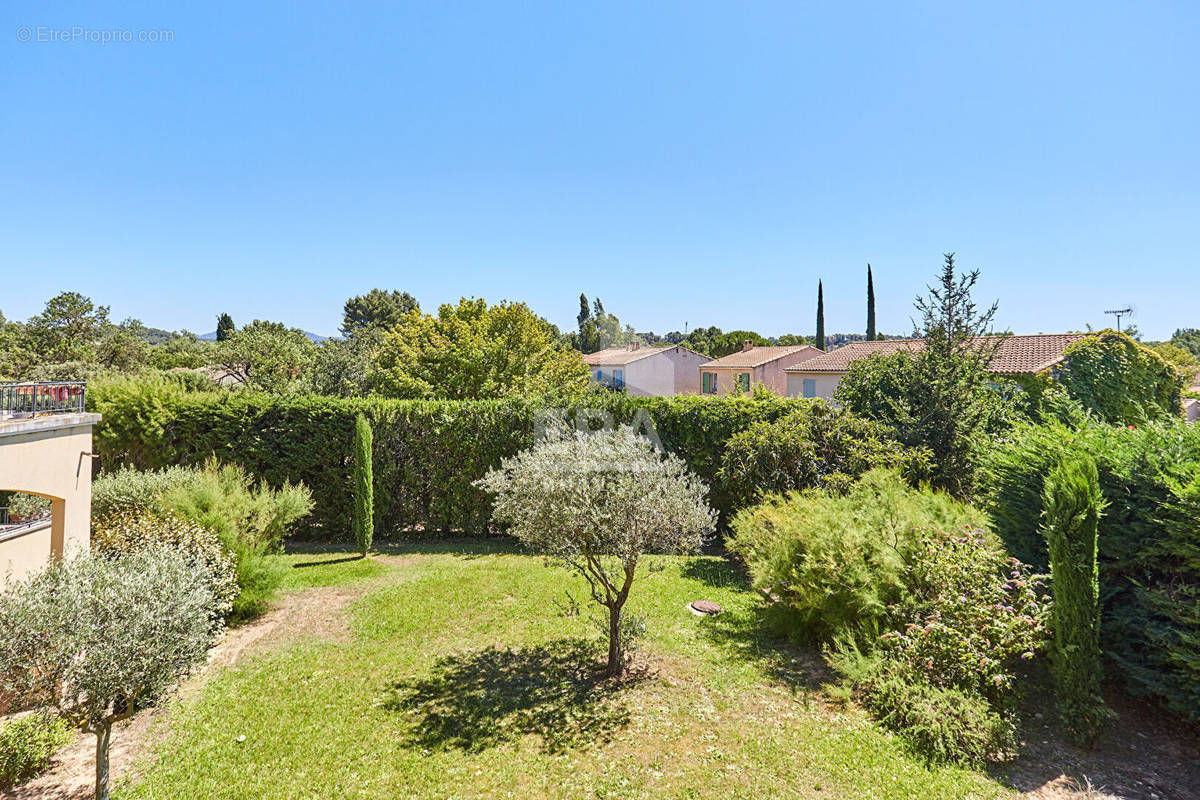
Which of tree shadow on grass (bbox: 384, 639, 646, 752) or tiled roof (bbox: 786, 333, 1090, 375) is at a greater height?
tiled roof (bbox: 786, 333, 1090, 375)

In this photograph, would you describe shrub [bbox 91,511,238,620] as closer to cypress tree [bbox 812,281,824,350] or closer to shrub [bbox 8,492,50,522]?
shrub [bbox 8,492,50,522]

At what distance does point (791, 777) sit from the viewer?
439 centimetres

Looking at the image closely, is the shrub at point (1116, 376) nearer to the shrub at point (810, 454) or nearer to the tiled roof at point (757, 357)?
the shrub at point (810, 454)

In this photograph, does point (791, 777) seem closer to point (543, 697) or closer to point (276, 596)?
point (543, 697)

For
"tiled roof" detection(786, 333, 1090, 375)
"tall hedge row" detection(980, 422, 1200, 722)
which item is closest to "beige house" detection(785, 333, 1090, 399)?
"tiled roof" detection(786, 333, 1090, 375)

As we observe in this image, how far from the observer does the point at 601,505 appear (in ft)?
18.7

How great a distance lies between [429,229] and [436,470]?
34.7 feet

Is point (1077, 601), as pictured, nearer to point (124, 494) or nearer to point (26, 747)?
point (26, 747)

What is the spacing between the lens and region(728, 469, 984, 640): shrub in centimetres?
626

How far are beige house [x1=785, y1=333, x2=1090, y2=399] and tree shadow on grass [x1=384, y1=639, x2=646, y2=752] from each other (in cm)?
1153

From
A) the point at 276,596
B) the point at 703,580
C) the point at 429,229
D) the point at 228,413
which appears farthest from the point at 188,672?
the point at 429,229

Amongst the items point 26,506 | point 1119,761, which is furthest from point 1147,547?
point 26,506

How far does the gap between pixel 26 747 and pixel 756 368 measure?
40171mm

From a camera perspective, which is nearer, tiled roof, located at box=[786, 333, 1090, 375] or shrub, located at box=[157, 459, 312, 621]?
shrub, located at box=[157, 459, 312, 621]
